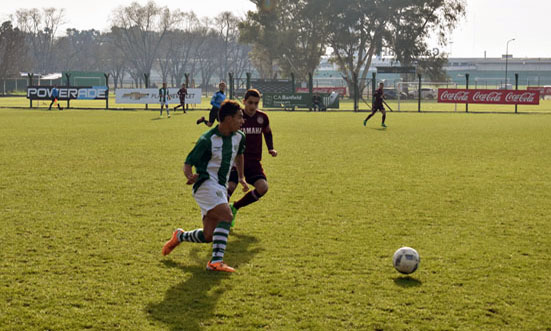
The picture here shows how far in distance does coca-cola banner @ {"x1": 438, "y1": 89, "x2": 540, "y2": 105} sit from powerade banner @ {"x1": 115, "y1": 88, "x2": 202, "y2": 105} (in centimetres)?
1669

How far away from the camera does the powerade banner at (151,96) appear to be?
40.1 metres

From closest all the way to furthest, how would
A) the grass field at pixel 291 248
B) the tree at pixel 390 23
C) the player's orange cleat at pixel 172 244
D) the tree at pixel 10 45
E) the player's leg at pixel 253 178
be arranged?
the grass field at pixel 291 248 → the player's orange cleat at pixel 172 244 → the player's leg at pixel 253 178 → the tree at pixel 390 23 → the tree at pixel 10 45

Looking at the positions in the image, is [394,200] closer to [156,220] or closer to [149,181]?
[156,220]

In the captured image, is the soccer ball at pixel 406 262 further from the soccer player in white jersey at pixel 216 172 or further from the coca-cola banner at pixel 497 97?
the coca-cola banner at pixel 497 97

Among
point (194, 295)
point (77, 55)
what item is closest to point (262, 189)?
point (194, 295)

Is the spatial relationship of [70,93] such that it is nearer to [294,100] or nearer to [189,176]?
[294,100]

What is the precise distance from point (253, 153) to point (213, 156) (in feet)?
6.36

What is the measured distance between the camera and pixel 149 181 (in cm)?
1089

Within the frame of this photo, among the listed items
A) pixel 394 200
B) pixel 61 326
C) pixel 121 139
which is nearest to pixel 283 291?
pixel 61 326

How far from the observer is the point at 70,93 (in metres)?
41.8

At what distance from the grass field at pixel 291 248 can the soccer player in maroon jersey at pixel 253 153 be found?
42cm

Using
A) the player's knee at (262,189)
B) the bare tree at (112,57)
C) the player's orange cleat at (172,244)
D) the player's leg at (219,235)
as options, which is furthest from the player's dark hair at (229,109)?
the bare tree at (112,57)

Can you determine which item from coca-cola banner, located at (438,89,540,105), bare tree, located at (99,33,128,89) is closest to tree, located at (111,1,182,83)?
bare tree, located at (99,33,128,89)

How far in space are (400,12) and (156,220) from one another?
64139 millimetres
